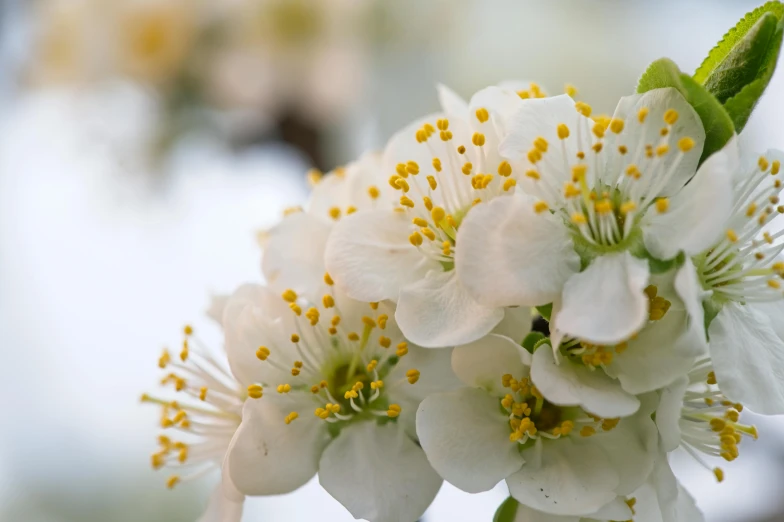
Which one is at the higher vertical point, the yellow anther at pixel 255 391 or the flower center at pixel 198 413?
the yellow anther at pixel 255 391

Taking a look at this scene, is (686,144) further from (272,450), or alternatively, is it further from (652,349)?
(272,450)

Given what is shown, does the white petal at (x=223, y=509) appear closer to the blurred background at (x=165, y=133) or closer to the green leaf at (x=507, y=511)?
the green leaf at (x=507, y=511)

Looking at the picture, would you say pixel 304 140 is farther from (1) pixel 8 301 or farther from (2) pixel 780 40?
(2) pixel 780 40

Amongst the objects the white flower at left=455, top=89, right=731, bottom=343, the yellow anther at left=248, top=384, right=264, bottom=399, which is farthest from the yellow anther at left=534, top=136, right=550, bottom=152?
the yellow anther at left=248, top=384, right=264, bottom=399

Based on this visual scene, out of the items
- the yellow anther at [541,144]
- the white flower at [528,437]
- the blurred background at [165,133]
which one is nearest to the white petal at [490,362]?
the white flower at [528,437]

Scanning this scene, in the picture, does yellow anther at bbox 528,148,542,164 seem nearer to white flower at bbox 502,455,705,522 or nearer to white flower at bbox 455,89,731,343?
white flower at bbox 455,89,731,343

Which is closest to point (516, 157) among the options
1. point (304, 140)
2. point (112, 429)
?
point (304, 140)
